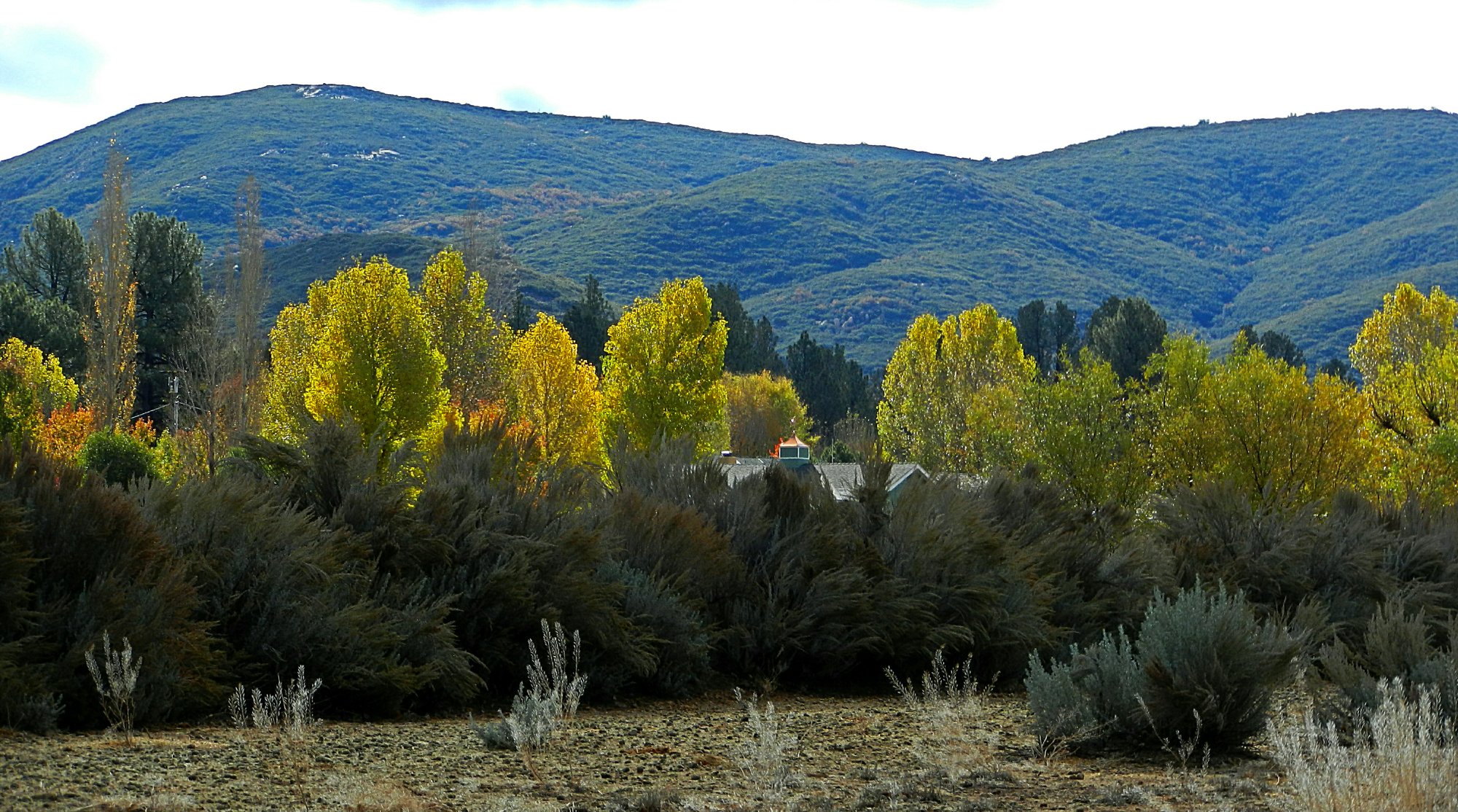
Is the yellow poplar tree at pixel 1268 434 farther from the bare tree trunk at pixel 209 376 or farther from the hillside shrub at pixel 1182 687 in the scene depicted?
the bare tree trunk at pixel 209 376

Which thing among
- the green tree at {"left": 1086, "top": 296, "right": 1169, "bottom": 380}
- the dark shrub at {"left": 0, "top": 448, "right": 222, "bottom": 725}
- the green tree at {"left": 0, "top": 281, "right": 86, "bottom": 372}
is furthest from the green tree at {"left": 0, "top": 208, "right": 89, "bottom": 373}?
the dark shrub at {"left": 0, "top": 448, "right": 222, "bottom": 725}

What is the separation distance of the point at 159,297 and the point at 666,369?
31120mm

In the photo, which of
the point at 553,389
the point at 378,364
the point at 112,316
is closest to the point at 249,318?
the point at 112,316

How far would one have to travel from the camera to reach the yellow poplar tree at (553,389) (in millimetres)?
41688

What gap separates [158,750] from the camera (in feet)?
19.4

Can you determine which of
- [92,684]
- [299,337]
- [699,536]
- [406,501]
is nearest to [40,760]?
[92,684]

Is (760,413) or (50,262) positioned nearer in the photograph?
(50,262)

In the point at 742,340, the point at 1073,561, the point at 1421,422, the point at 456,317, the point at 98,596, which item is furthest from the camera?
the point at 742,340

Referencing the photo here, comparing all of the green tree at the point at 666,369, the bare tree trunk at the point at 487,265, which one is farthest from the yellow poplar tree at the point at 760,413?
the green tree at the point at 666,369

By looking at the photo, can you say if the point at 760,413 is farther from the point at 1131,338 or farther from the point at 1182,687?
the point at 1182,687

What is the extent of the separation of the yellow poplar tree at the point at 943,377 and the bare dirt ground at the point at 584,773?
42268 mm

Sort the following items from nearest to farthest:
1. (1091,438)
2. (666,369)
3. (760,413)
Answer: (1091,438) → (666,369) → (760,413)

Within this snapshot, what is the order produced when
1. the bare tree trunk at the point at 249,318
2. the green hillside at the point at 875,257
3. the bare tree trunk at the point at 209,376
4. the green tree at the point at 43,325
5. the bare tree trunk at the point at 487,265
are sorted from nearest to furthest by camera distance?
the bare tree trunk at the point at 209,376, the bare tree trunk at the point at 249,318, the green tree at the point at 43,325, the bare tree trunk at the point at 487,265, the green hillside at the point at 875,257

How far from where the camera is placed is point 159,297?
6006 cm
